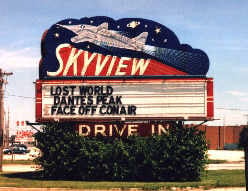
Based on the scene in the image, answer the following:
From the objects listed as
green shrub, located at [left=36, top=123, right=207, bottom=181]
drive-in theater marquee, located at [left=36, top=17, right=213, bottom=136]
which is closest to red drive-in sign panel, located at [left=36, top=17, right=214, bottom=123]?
drive-in theater marquee, located at [left=36, top=17, right=213, bottom=136]

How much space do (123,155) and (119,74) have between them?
4769 mm

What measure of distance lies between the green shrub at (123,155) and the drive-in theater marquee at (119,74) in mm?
1119

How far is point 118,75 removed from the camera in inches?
1087

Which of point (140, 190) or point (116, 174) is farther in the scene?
point (116, 174)

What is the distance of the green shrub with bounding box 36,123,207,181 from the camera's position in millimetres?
26828

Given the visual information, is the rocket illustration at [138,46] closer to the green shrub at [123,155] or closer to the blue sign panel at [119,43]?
the blue sign panel at [119,43]

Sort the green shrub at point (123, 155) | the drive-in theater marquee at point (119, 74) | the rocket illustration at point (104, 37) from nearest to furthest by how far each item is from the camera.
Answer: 1. the green shrub at point (123, 155)
2. the drive-in theater marquee at point (119, 74)
3. the rocket illustration at point (104, 37)

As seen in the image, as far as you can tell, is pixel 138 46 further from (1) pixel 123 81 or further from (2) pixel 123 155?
(2) pixel 123 155

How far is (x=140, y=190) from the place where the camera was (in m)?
23.7

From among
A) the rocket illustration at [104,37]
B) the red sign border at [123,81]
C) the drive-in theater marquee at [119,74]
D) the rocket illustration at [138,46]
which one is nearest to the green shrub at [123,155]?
the red sign border at [123,81]

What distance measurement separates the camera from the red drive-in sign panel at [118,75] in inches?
1069

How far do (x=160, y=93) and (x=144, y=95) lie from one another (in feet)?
3.08

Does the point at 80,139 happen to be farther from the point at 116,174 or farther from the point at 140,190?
the point at 140,190

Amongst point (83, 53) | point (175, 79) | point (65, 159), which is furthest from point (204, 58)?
point (65, 159)
